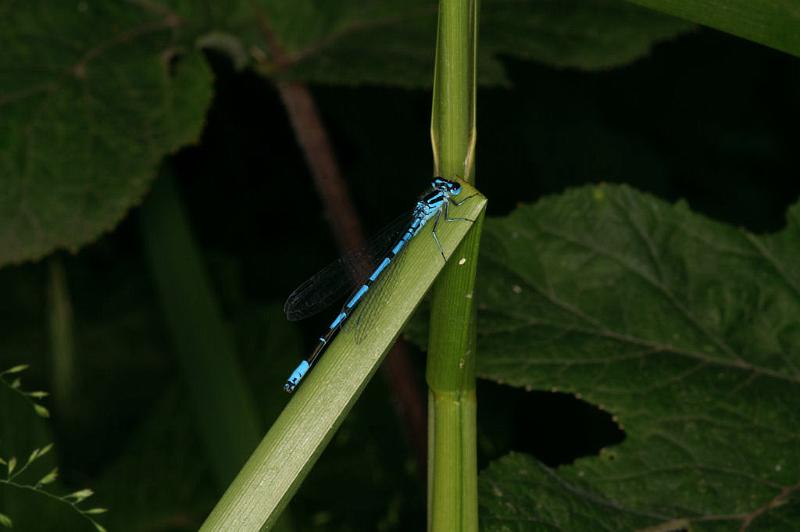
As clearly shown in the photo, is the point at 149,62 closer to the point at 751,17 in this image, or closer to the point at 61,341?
the point at 61,341

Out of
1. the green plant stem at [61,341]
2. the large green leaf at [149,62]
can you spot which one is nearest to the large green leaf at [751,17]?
the large green leaf at [149,62]

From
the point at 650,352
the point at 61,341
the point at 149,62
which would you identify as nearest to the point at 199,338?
the point at 149,62

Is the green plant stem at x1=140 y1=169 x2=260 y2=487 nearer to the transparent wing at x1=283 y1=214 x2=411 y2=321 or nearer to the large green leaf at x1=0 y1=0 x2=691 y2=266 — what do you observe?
the transparent wing at x1=283 y1=214 x2=411 y2=321

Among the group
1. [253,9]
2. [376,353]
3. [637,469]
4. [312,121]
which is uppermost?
[253,9]

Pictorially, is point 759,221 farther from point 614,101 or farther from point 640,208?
point 640,208

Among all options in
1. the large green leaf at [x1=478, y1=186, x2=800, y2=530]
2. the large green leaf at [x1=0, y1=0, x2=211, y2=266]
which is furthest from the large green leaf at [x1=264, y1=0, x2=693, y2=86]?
the large green leaf at [x1=478, y1=186, x2=800, y2=530]

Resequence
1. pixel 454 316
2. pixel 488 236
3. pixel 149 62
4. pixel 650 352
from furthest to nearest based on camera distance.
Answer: pixel 149 62
pixel 488 236
pixel 650 352
pixel 454 316

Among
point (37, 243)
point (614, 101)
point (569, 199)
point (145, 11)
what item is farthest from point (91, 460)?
point (614, 101)
